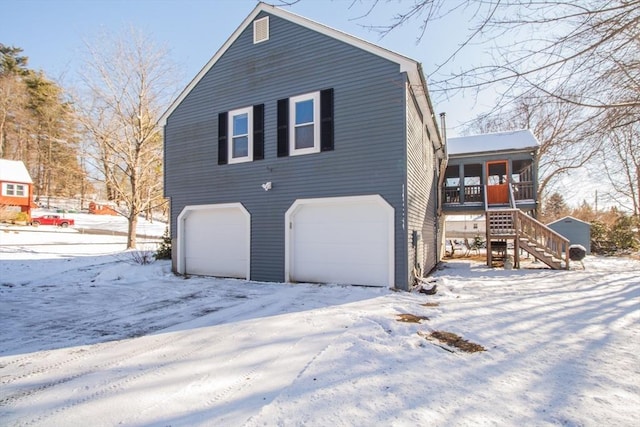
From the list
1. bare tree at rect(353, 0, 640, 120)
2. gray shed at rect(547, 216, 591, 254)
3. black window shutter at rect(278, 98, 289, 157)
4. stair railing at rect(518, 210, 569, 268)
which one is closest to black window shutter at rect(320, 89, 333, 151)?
black window shutter at rect(278, 98, 289, 157)

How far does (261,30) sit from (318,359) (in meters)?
9.04

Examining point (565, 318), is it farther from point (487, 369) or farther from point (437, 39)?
point (437, 39)

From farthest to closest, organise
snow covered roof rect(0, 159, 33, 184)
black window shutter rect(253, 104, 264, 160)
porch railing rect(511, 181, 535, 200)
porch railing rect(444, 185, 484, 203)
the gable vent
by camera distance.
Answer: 1. snow covered roof rect(0, 159, 33, 184)
2. porch railing rect(444, 185, 484, 203)
3. porch railing rect(511, 181, 535, 200)
4. the gable vent
5. black window shutter rect(253, 104, 264, 160)

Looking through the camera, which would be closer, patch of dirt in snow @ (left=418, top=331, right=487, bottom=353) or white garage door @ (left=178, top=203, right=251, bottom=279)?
patch of dirt in snow @ (left=418, top=331, right=487, bottom=353)

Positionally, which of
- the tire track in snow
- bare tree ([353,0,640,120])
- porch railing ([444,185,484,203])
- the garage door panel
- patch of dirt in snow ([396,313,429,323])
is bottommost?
the tire track in snow

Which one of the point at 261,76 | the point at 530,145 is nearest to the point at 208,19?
the point at 261,76

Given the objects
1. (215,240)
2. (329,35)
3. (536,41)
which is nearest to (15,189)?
(215,240)

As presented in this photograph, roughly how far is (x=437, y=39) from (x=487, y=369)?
3.64 meters

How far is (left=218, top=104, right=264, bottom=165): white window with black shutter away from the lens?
9.05m

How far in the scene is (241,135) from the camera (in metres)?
9.42

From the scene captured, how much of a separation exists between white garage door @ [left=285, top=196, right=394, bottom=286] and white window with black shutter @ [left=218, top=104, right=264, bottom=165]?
2.18 metres

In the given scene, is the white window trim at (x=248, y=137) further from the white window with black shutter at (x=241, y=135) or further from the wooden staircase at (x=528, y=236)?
the wooden staircase at (x=528, y=236)

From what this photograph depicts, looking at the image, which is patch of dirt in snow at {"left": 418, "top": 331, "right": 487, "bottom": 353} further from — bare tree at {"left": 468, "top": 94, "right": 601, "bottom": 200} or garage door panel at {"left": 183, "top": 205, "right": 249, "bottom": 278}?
garage door panel at {"left": 183, "top": 205, "right": 249, "bottom": 278}

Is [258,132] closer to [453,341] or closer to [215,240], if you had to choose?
[215,240]
